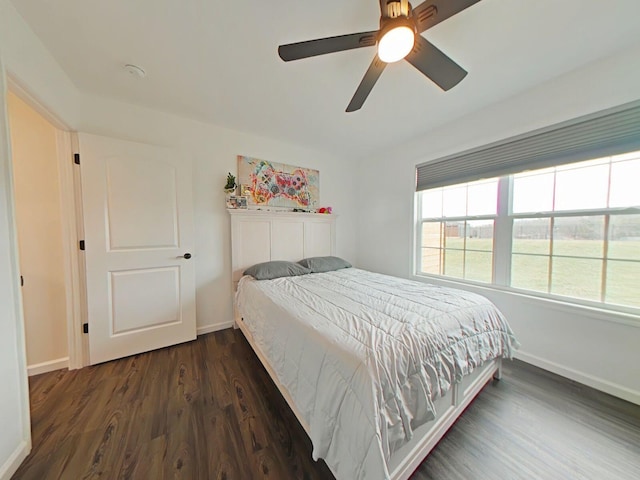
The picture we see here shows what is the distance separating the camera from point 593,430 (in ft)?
4.37

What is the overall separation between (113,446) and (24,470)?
1.17 feet

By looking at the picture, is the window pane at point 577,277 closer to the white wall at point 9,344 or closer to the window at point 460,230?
the window at point 460,230

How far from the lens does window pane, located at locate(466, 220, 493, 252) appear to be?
7.63 ft

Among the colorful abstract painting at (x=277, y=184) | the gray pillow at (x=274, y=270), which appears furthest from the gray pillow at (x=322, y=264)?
the colorful abstract painting at (x=277, y=184)

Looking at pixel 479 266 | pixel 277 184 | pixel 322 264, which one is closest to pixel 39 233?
pixel 277 184

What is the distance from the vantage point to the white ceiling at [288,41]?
125cm

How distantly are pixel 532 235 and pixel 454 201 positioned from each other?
0.82 metres

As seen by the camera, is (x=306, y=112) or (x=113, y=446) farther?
(x=306, y=112)

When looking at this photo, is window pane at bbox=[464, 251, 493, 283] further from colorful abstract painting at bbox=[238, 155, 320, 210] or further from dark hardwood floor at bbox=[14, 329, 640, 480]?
colorful abstract painting at bbox=[238, 155, 320, 210]

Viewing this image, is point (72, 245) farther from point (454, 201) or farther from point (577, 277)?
point (577, 277)

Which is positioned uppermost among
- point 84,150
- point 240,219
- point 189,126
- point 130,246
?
point 189,126

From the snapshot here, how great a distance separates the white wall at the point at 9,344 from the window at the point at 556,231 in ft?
11.7

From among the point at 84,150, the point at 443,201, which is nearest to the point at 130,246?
the point at 84,150

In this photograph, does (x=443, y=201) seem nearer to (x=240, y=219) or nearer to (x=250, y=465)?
(x=240, y=219)
